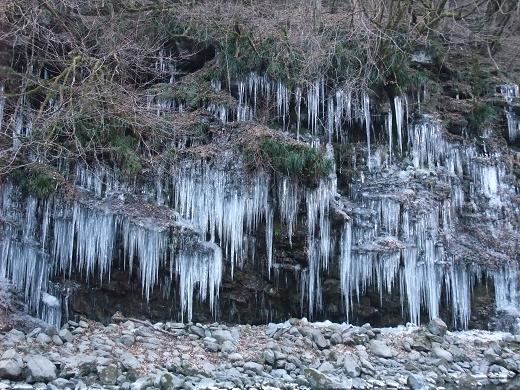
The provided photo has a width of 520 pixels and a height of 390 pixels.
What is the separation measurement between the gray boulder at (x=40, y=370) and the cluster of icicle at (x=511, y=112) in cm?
1117

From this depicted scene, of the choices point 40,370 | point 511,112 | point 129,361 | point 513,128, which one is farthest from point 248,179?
point 511,112

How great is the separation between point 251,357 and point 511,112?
8.99m

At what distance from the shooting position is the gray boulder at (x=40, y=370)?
24.8ft

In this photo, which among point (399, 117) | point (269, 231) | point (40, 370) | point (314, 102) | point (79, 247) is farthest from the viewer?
point (399, 117)

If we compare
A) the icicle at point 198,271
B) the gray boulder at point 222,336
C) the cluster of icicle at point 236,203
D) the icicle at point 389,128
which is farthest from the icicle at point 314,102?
the gray boulder at point 222,336

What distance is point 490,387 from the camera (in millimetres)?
8750

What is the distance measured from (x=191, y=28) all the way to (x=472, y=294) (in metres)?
8.49

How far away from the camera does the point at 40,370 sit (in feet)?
25.0

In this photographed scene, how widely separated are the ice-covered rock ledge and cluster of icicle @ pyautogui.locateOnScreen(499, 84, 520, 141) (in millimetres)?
4963

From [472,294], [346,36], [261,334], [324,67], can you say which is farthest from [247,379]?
[346,36]

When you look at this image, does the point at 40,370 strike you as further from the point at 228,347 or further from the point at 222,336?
the point at 222,336

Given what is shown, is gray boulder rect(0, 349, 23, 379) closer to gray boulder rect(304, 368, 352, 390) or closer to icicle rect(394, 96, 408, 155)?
gray boulder rect(304, 368, 352, 390)

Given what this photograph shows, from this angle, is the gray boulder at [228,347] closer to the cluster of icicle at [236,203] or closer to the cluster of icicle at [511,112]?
the cluster of icicle at [236,203]

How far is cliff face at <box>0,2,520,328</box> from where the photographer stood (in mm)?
10961
